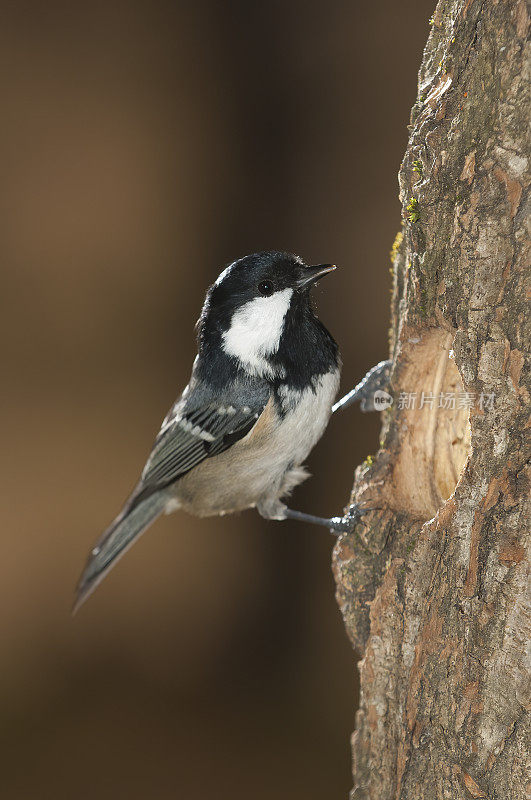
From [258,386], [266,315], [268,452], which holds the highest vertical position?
[266,315]

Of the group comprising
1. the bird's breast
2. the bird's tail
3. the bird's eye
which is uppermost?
the bird's eye

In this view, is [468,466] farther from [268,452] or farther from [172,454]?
[172,454]

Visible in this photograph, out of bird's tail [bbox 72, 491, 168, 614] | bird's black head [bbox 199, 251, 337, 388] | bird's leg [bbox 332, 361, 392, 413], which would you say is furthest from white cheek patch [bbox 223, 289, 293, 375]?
bird's tail [bbox 72, 491, 168, 614]

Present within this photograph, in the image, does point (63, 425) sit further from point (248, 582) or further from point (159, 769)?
point (159, 769)

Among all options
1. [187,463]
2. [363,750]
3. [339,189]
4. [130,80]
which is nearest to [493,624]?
[363,750]

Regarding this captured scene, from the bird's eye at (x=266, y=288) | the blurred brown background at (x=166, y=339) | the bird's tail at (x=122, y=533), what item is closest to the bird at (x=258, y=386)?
the bird's eye at (x=266, y=288)

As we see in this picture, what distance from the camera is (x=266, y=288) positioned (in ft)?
4.42

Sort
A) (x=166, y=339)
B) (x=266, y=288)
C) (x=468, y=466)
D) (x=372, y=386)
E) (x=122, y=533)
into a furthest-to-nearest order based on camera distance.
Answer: (x=166, y=339) → (x=122, y=533) → (x=372, y=386) → (x=266, y=288) → (x=468, y=466)

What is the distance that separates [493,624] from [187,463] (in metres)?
0.76

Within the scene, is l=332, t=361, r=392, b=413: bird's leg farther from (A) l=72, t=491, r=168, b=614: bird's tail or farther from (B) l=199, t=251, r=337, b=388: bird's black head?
(A) l=72, t=491, r=168, b=614: bird's tail

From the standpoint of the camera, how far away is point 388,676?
1.10m

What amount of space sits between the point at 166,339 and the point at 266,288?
4.94 feet

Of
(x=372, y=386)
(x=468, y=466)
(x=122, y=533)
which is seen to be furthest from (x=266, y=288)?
(x=122, y=533)

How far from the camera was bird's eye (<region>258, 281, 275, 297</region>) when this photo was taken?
1.34 meters
